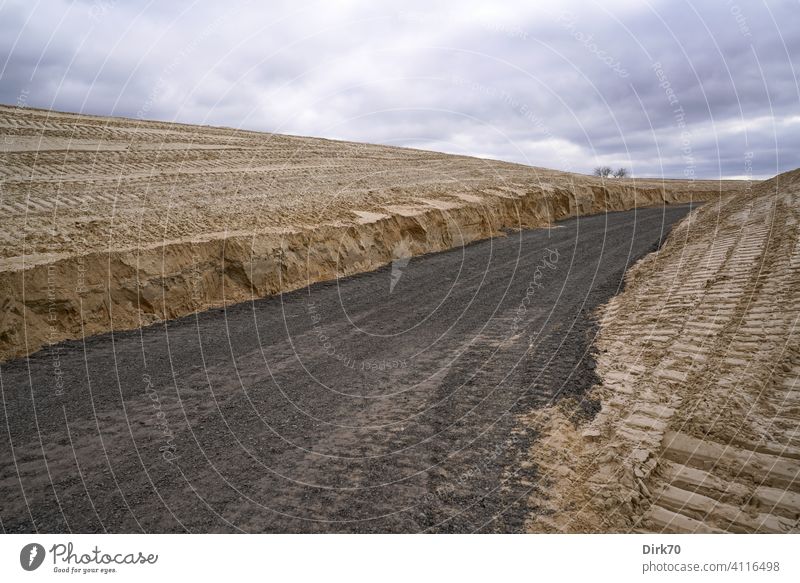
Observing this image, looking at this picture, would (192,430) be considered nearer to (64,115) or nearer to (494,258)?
(494,258)

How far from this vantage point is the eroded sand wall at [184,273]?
29.3ft

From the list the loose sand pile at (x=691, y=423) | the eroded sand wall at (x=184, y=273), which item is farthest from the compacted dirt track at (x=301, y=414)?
the eroded sand wall at (x=184, y=273)

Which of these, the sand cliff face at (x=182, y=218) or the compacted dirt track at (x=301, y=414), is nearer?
the compacted dirt track at (x=301, y=414)

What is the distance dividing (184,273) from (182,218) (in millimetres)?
2482

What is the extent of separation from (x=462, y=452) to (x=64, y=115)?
24.9m

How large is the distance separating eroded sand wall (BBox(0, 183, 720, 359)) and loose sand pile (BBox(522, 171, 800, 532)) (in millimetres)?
7972

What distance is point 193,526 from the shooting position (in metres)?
4.30

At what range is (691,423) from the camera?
517cm

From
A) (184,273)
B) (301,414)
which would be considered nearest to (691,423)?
(301,414)

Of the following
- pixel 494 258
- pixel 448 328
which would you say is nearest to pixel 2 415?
pixel 448 328
